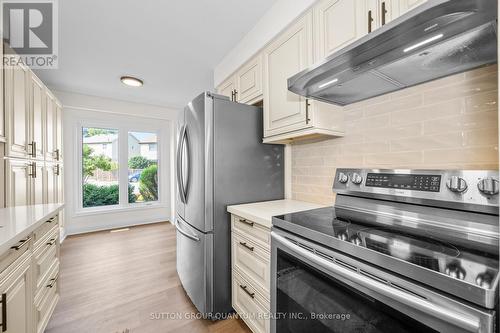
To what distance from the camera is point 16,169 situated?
6.14 feet

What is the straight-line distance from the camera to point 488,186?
0.85m

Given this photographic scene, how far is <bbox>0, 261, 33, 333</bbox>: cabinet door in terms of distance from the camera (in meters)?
0.95

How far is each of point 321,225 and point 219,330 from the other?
119cm

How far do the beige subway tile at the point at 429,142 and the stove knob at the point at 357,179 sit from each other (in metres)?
0.25

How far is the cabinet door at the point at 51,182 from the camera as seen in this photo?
2.58m

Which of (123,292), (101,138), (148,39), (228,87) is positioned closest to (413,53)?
(228,87)

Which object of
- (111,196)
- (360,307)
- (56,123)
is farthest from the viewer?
(111,196)

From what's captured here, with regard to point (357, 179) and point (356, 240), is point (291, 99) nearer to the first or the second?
point (357, 179)

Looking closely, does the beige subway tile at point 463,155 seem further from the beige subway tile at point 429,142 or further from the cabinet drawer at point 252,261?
the cabinet drawer at point 252,261

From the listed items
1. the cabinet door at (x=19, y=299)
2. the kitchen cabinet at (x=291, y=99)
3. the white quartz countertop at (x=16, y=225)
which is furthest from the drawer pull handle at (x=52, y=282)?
the kitchen cabinet at (x=291, y=99)

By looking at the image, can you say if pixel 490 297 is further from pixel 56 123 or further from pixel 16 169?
pixel 56 123

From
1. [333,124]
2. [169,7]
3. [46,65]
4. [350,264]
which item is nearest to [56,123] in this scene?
[46,65]

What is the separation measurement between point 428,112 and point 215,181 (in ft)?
4.45

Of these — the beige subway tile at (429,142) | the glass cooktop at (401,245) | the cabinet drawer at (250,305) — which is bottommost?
the cabinet drawer at (250,305)
